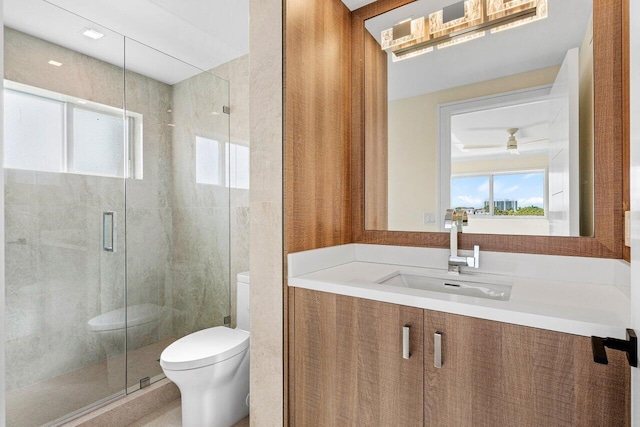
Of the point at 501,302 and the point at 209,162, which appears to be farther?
the point at 209,162

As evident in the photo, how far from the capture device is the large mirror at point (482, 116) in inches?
47.3

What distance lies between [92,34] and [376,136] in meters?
1.89

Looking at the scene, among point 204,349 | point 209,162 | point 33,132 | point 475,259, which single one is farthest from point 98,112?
point 475,259

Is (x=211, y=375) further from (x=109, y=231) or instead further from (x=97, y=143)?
(x=97, y=143)

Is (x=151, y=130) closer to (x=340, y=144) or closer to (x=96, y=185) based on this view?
(x=96, y=185)

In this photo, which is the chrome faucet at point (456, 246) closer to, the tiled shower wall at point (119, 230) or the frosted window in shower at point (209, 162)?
the tiled shower wall at point (119, 230)

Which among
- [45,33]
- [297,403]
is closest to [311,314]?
[297,403]

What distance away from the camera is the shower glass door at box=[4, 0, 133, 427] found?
5.58 ft

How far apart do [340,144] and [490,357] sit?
113cm

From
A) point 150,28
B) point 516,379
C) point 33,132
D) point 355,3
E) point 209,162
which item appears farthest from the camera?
point 209,162

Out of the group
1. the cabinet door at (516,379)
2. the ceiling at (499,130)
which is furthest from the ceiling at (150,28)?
the cabinet door at (516,379)

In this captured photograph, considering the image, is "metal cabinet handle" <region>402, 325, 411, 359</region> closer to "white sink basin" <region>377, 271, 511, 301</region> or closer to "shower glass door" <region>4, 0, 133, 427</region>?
"white sink basin" <region>377, 271, 511, 301</region>

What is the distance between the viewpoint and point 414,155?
1.55 metres

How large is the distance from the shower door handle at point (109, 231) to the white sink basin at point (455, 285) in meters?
1.82
